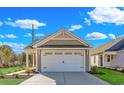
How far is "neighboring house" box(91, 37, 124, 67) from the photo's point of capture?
41.8m

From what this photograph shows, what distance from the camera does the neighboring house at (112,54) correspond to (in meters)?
41.8

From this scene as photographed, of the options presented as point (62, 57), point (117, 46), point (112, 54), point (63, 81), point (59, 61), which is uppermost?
point (117, 46)

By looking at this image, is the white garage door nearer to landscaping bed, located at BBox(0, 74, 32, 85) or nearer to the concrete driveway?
the concrete driveway

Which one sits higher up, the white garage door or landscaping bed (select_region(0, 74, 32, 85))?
the white garage door

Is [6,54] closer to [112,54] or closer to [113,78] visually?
[112,54]

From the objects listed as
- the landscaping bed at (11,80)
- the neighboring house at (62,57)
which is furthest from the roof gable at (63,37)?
the landscaping bed at (11,80)

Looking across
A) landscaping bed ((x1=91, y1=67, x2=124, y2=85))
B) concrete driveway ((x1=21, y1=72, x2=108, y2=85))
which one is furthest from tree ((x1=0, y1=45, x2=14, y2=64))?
concrete driveway ((x1=21, y1=72, x2=108, y2=85))

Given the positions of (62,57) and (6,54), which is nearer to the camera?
(62,57)

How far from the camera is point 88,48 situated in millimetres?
34375

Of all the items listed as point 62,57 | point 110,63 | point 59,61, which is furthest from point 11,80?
point 110,63

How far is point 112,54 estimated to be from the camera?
143 feet

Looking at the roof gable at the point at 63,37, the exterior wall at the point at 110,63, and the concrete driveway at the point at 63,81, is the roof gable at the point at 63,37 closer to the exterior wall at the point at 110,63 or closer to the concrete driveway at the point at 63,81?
the concrete driveway at the point at 63,81
